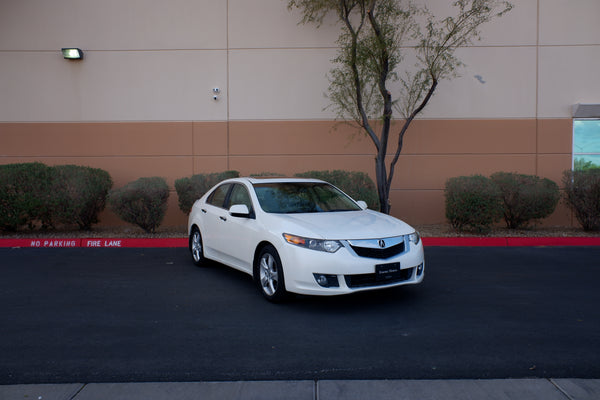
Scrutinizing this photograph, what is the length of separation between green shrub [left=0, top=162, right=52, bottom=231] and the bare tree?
6831 mm

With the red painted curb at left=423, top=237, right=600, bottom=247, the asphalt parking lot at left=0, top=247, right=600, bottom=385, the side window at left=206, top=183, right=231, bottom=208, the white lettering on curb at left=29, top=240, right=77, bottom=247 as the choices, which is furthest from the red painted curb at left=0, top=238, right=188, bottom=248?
the red painted curb at left=423, top=237, right=600, bottom=247

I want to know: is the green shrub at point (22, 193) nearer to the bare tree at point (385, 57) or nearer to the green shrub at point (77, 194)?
the green shrub at point (77, 194)

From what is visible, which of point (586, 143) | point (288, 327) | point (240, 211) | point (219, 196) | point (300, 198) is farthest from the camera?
point (586, 143)

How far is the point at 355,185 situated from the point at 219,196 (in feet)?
13.8

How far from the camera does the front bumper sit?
5.42 m

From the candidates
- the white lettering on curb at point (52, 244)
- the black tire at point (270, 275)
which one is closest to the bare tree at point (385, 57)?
the black tire at point (270, 275)

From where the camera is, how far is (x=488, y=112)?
1269 cm

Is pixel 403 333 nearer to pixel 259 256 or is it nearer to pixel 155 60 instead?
pixel 259 256

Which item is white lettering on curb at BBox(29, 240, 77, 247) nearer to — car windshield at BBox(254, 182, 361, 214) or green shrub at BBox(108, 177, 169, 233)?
green shrub at BBox(108, 177, 169, 233)

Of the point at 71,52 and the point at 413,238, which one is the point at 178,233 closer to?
the point at 71,52

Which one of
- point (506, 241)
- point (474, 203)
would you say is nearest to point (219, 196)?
point (474, 203)

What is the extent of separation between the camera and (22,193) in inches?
434

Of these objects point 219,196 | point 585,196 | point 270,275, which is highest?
point 219,196

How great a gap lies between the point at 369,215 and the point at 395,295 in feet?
3.54
